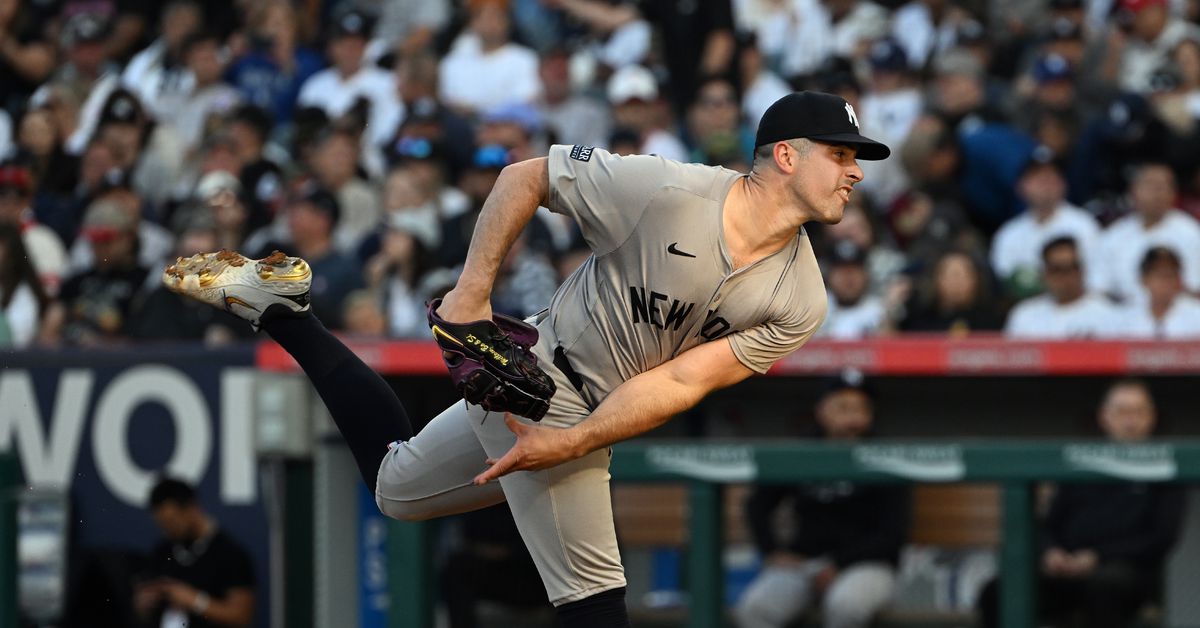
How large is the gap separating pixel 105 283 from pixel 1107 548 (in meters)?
5.57

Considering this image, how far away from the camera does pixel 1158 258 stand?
8148mm

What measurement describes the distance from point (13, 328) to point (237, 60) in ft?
9.94

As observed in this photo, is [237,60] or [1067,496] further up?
[237,60]

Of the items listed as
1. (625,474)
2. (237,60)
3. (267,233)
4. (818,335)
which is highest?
(237,60)

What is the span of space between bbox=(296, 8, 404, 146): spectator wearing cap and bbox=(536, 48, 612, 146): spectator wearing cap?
91cm

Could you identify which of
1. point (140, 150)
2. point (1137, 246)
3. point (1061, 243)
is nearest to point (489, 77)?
point (140, 150)

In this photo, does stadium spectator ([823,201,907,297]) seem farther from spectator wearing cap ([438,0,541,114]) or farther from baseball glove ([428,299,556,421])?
baseball glove ([428,299,556,421])

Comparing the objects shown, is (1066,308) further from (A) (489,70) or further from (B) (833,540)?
(A) (489,70)

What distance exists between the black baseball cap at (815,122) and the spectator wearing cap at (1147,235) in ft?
13.8

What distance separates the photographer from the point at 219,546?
8.26m

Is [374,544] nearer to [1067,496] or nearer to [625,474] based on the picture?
[625,474]

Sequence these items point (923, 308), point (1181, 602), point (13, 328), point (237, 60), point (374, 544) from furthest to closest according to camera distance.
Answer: point (237, 60) < point (13, 328) < point (923, 308) < point (374, 544) < point (1181, 602)

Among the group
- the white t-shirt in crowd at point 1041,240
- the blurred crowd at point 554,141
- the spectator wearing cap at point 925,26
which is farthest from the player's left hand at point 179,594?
the spectator wearing cap at point 925,26

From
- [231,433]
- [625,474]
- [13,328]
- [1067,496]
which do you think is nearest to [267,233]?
[13,328]
